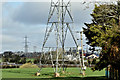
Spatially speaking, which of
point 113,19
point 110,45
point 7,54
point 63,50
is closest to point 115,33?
point 110,45

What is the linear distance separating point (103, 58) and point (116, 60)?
4.05 ft

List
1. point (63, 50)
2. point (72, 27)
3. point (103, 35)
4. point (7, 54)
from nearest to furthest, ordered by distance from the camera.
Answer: point (103, 35) → point (72, 27) → point (63, 50) → point (7, 54)

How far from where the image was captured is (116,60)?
18.0m

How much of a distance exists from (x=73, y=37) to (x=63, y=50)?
3.69 metres

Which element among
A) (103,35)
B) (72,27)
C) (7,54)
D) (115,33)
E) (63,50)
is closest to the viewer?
(115,33)

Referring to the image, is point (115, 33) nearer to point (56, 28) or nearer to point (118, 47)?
point (118, 47)

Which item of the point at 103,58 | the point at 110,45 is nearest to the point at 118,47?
the point at 110,45

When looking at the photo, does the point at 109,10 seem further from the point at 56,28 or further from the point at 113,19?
the point at 56,28

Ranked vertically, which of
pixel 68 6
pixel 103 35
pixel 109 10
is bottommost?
pixel 103 35

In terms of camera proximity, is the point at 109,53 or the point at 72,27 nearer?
the point at 109,53

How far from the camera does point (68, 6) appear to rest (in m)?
33.1

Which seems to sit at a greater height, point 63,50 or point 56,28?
point 56,28

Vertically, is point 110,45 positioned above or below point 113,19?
below

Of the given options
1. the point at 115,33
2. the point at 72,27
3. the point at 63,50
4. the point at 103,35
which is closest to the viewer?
the point at 115,33
